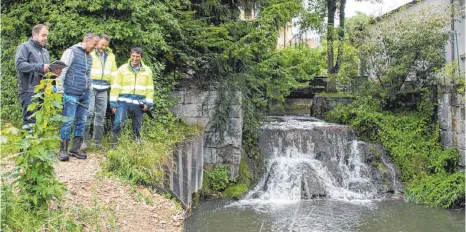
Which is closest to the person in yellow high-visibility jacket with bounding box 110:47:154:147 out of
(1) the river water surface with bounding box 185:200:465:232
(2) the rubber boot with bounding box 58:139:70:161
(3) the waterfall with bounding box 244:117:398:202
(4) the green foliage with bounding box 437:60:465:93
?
(2) the rubber boot with bounding box 58:139:70:161

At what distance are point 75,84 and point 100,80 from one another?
0.76m

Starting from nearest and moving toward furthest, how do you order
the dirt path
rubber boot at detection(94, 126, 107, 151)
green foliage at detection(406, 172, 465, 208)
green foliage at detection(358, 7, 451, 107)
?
the dirt path
rubber boot at detection(94, 126, 107, 151)
green foliage at detection(406, 172, 465, 208)
green foliage at detection(358, 7, 451, 107)

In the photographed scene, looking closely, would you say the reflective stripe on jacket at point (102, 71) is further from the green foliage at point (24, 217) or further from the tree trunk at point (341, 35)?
the tree trunk at point (341, 35)

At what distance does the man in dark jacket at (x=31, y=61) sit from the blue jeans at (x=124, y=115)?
4.30 ft

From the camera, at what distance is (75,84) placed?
6.05 m

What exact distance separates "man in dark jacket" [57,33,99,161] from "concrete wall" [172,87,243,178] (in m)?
4.12

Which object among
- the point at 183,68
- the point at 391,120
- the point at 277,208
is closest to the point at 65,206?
the point at 277,208

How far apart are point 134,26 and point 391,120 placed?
7.56m

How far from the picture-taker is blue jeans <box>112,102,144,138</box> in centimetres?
675

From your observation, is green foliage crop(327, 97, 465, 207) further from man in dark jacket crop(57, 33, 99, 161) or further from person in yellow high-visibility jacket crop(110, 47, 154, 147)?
man in dark jacket crop(57, 33, 99, 161)

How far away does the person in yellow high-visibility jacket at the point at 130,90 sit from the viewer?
6715 mm

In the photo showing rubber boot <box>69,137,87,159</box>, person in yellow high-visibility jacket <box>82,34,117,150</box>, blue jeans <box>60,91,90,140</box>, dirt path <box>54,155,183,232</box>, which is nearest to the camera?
dirt path <box>54,155,183,232</box>

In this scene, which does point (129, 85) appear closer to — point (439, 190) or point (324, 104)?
point (439, 190)

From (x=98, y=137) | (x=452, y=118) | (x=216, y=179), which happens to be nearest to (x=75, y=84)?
(x=98, y=137)
